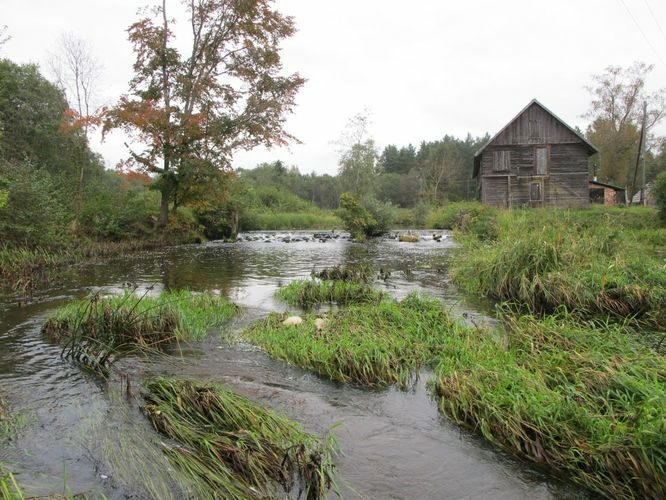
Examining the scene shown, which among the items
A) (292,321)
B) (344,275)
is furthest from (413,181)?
(292,321)

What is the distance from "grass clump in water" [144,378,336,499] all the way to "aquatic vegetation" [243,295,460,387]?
1.51m

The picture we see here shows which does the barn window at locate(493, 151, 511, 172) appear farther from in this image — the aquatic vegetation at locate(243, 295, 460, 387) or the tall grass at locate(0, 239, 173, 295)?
the aquatic vegetation at locate(243, 295, 460, 387)

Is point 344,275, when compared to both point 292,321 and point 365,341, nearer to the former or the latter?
point 292,321

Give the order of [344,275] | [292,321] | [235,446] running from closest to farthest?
[235,446] → [292,321] → [344,275]

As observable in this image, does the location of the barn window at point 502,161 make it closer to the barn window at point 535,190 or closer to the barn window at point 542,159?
the barn window at point 542,159

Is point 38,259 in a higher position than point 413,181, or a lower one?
lower

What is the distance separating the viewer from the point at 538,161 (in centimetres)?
3391

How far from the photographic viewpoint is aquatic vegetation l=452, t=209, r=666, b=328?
24.7 ft

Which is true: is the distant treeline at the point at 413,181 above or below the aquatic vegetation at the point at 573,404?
above

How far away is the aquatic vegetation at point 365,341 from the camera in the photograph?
A: 17.7 feet

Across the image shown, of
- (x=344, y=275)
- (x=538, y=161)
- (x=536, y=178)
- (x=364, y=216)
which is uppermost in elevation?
(x=538, y=161)

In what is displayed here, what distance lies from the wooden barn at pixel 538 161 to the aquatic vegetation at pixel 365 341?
2945 centimetres

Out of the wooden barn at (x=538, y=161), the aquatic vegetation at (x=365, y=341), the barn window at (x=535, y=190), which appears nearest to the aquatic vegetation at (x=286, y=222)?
the wooden barn at (x=538, y=161)

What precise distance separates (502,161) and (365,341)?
3210 cm
